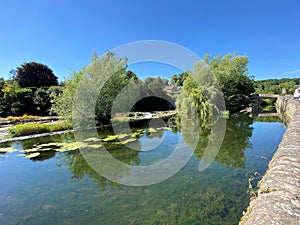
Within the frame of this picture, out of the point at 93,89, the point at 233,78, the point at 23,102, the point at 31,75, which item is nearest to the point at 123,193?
the point at 93,89

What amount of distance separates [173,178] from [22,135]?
9723 mm

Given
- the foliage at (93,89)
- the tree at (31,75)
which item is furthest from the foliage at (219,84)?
the tree at (31,75)

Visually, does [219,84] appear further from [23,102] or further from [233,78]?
[23,102]

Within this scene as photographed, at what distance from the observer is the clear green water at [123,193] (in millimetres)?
3137

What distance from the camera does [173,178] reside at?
4.70m

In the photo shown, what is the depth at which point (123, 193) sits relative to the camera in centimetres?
401

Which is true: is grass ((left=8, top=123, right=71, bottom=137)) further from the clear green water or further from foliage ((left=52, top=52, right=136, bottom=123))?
the clear green water

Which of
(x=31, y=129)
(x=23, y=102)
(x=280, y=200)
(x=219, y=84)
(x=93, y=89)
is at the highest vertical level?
(x=219, y=84)

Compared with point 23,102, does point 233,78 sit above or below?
above

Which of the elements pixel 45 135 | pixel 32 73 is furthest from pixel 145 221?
pixel 32 73

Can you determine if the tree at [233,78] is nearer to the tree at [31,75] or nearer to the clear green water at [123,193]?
the clear green water at [123,193]

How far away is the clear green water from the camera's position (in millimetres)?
3137

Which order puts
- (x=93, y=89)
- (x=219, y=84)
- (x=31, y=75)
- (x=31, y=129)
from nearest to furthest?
(x=31, y=129) → (x=93, y=89) → (x=219, y=84) → (x=31, y=75)

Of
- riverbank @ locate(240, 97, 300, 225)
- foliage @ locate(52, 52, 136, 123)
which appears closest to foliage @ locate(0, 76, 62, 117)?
foliage @ locate(52, 52, 136, 123)
